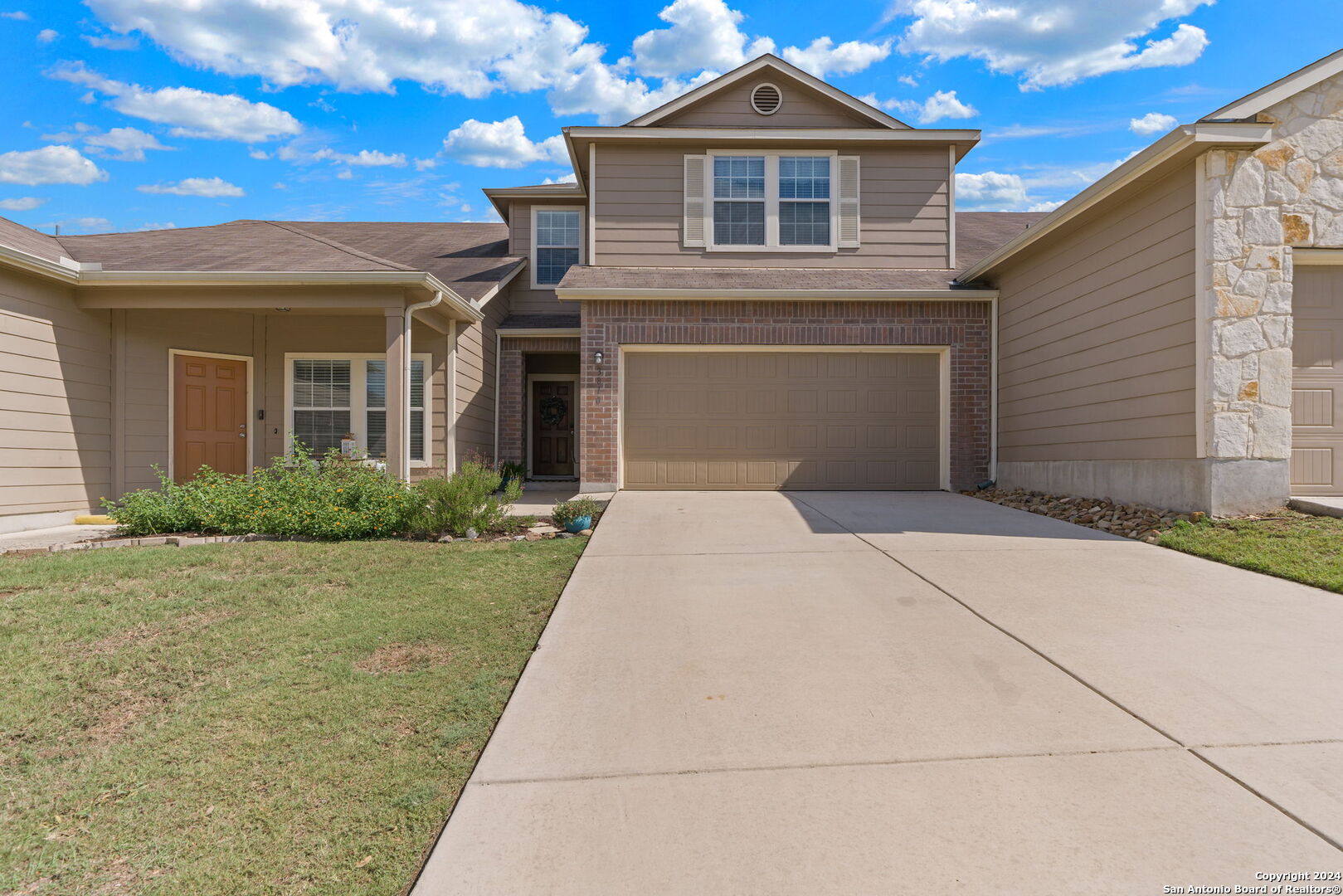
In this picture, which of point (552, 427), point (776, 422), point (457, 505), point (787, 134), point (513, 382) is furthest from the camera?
point (552, 427)

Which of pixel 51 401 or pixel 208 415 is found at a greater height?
pixel 51 401

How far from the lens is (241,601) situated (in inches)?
189

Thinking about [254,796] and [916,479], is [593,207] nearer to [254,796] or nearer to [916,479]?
[916,479]

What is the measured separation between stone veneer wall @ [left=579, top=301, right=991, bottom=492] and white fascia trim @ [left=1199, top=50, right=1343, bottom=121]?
4075 mm

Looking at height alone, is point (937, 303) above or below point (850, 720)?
above

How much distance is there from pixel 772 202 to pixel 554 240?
4241 millimetres

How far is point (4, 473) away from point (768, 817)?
9131 mm

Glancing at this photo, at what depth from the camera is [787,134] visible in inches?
431

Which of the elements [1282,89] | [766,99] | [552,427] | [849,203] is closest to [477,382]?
[552,427]

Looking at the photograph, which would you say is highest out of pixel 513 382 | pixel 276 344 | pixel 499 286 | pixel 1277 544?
pixel 499 286

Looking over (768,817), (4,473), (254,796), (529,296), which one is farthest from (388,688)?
(529,296)

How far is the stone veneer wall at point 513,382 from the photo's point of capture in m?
12.7

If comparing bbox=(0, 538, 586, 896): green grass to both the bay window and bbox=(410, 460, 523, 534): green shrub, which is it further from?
the bay window

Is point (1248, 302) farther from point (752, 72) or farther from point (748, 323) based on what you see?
point (752, 72)
